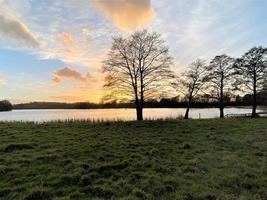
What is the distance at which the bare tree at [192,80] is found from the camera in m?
35.2

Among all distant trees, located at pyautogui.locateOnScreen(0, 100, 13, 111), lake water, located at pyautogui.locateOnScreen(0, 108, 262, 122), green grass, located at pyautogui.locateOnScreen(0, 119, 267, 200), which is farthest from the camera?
distant trees, located at pyautogui.locateOnScreen(0, 100, 13, 111)

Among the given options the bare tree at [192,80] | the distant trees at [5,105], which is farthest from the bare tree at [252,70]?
the distant trees at [5,105]

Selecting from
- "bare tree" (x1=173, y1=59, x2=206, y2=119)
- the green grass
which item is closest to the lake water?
"bare tree" (x1=173, y1=59, x2=206, y2=119)

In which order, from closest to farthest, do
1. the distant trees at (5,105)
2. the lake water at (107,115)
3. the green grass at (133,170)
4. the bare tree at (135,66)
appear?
the green grass at (133,170)
the bare tree at (135,66)
the lake water at (107,115)
the distant trees at (5,105)

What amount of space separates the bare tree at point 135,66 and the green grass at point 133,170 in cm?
1468

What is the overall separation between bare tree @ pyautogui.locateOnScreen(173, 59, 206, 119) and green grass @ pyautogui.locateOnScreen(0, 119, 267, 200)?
79.5 ft

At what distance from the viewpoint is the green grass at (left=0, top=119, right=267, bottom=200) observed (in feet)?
18.8

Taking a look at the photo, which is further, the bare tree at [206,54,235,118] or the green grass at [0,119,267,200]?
the bare tree at [206,54,235,118]

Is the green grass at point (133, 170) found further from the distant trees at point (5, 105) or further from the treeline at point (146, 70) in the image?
the distant trees at point (5, 105)

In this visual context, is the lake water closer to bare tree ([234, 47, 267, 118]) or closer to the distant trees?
bare tree ([234, 47, 267, 118])

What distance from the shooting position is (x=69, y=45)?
22.6m

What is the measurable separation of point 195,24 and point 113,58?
9.68 m

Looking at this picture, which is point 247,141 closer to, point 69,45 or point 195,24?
point 195,24

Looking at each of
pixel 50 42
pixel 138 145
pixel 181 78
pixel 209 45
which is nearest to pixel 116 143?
pixel 138 145
